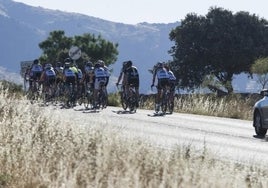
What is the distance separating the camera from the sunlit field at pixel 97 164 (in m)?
5.62

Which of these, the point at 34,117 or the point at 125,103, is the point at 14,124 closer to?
the point at 34,117

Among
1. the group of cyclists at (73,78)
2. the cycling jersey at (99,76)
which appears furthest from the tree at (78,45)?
the cycling jersey at (99,76)

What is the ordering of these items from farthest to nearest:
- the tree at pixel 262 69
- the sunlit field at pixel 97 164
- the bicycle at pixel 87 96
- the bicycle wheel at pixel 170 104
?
1. the tree at pixel 262 69
2. the bicycle at pixel 87 96
3. the bicycle wheel at pixel 170 104
4. the sunlit field at pixel 97 164

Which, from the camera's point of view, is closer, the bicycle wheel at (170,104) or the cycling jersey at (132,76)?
the bicycle wheel at (170,104)

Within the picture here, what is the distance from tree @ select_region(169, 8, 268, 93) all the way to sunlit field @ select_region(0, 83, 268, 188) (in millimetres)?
51803

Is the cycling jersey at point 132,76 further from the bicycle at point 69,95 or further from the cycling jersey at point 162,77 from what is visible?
the bicycle at point 69,95

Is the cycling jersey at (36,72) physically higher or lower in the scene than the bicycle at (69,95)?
higher

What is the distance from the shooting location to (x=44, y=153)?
8.08 metres

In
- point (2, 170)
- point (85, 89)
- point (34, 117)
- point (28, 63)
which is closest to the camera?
point (2, 170)

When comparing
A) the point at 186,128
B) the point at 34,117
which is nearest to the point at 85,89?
the point at 186,128

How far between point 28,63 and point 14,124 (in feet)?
110

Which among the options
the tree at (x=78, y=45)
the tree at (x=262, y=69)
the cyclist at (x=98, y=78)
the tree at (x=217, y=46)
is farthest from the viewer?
the tree at (x=78, y=45)

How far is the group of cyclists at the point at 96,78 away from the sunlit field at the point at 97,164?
15728 millimetres

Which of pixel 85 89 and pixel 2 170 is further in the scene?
pixel 85 89
